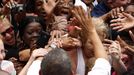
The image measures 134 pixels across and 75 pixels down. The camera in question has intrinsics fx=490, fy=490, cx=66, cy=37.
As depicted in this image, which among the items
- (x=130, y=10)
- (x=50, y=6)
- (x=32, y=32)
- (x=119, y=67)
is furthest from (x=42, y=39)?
(x=119, y=67)

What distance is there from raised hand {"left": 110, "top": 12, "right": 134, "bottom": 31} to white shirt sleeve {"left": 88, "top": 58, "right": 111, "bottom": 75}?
1.16 m

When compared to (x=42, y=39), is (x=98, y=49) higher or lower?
higher

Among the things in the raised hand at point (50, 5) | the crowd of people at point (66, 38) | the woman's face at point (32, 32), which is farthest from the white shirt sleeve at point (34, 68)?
the raised hand at point (50, 5)

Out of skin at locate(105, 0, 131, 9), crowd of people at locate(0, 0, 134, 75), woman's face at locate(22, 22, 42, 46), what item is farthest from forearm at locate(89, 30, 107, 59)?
woman's face at locate(22, 22, 42, 46)

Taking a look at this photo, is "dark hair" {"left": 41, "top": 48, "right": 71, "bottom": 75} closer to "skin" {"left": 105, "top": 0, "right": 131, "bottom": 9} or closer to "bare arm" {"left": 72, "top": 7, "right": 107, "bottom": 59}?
"bare arm" {"left": 72, "top": 7, "right": 107, "bottom": 59}

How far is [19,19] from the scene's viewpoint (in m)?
6.68

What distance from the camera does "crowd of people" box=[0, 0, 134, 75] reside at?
12.1ft

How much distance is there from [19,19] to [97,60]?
123 inches

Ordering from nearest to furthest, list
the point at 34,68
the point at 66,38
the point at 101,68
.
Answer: the point at 101,68 → the point at 34,68 → the point at 66,38

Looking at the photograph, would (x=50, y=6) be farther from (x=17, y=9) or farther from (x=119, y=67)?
(x=119, y=67)

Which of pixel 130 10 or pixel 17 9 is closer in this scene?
pixel 130 10

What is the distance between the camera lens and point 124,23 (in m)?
4.86

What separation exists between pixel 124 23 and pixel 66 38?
817mm

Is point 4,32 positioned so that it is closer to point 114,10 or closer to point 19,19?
point 19,19
